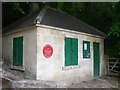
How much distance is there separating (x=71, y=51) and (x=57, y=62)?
117cm

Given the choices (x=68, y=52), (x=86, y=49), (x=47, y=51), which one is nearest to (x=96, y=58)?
(x=86, y=49)

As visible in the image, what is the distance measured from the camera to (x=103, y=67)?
1018cm

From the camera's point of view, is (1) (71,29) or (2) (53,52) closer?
(2) (53,52)

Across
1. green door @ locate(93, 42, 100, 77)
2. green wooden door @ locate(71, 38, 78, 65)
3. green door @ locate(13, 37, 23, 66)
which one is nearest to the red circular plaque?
green door @ locate(13, 37, 23, 66)

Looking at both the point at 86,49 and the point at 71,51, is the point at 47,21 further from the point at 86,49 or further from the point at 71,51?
the point at 86,49

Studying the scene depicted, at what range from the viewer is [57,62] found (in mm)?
6754

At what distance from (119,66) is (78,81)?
374cm

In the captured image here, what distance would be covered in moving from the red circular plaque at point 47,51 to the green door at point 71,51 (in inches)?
43.1

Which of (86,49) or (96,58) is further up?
(86,49)

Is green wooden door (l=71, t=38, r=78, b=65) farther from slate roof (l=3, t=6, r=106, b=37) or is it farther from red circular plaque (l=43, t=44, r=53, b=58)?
red circular plaque (l=43, t=44, r=53, b=58)

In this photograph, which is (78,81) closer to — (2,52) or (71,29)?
(71,29)

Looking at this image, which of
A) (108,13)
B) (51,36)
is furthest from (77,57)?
(108,13)

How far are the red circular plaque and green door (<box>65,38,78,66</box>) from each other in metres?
1.10

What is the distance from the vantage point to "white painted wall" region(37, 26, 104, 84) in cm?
613
